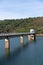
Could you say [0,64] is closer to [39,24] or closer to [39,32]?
[39,32]

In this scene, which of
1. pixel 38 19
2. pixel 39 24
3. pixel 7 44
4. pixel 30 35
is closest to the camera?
pixel 7 44

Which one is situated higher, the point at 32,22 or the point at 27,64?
the point at 32,22

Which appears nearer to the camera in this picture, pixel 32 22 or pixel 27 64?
pixel 27 64

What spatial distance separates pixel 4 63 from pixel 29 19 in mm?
162912

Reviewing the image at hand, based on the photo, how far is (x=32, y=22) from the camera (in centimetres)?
18212

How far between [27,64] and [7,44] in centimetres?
2415

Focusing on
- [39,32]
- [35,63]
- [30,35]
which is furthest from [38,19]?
[35,63]

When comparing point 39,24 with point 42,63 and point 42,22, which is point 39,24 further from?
point 42,63

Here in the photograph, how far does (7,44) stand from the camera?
5709 centimetres

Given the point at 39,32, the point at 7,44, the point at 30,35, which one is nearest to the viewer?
the point at 7,44

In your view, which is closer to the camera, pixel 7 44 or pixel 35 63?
pixel 35 63

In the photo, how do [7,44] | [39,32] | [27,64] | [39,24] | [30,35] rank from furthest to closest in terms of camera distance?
[39,24] → [39,32] → [30,35] → [7,44] → [27,64]

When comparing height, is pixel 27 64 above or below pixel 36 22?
below

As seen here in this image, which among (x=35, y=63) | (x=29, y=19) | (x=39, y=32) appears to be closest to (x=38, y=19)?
(x=29, y=19)
